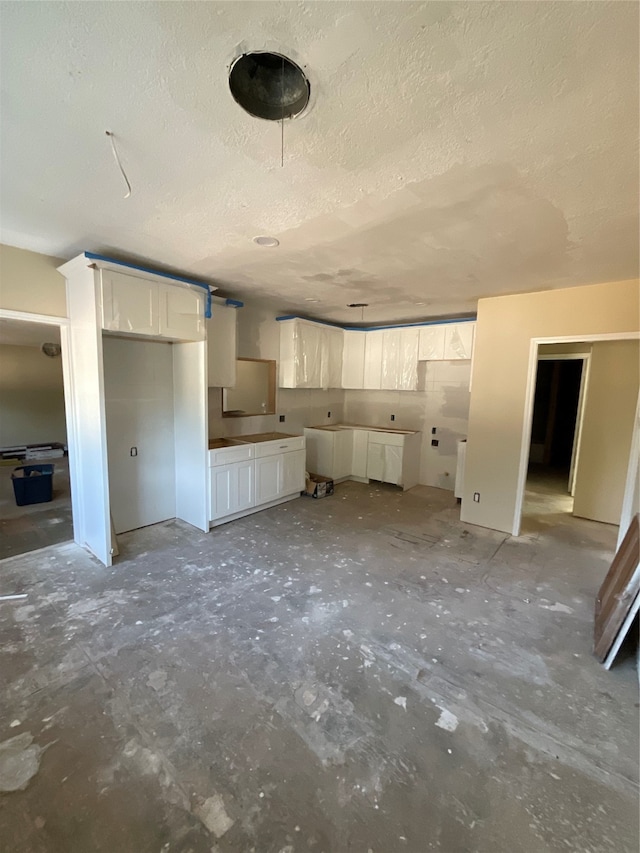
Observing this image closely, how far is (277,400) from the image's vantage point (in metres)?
5.02

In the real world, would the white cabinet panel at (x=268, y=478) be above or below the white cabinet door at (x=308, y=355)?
below

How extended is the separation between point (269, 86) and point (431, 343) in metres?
4.10

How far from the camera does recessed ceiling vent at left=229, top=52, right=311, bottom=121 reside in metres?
1.10

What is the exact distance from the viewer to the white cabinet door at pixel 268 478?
4.10 meters

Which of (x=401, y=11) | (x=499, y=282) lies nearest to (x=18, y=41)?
(x=401, y=11)

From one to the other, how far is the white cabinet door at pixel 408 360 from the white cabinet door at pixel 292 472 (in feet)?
6.29

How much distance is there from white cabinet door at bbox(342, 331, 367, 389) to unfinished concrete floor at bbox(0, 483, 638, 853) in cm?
322

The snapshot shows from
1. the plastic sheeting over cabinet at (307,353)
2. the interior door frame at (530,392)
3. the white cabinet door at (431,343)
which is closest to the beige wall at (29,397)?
the plastic sheeting over cabinet at (307,353)

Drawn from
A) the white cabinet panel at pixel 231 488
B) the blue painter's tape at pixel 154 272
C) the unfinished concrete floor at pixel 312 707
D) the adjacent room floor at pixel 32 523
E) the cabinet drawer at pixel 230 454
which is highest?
the blue painter's tape at pixel 154 272

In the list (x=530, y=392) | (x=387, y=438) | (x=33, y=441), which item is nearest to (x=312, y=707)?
(x=530, y=392)

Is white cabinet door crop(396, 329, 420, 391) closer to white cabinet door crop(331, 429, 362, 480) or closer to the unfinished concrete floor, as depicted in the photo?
white cabinet door crop(331, 429, 362, 480)

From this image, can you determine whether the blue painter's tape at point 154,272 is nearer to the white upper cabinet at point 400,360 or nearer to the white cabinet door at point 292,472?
the white cabinet door at point 292,472

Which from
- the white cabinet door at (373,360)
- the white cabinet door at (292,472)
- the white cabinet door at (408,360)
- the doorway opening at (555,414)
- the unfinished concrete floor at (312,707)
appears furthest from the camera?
the doorway opening at (555,414)

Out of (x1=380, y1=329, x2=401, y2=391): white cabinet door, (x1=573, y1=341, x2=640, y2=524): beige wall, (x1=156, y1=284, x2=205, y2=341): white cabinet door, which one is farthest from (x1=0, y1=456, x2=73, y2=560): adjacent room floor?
(x1=573, y1=341, x2=640, y2=524): beige wall
